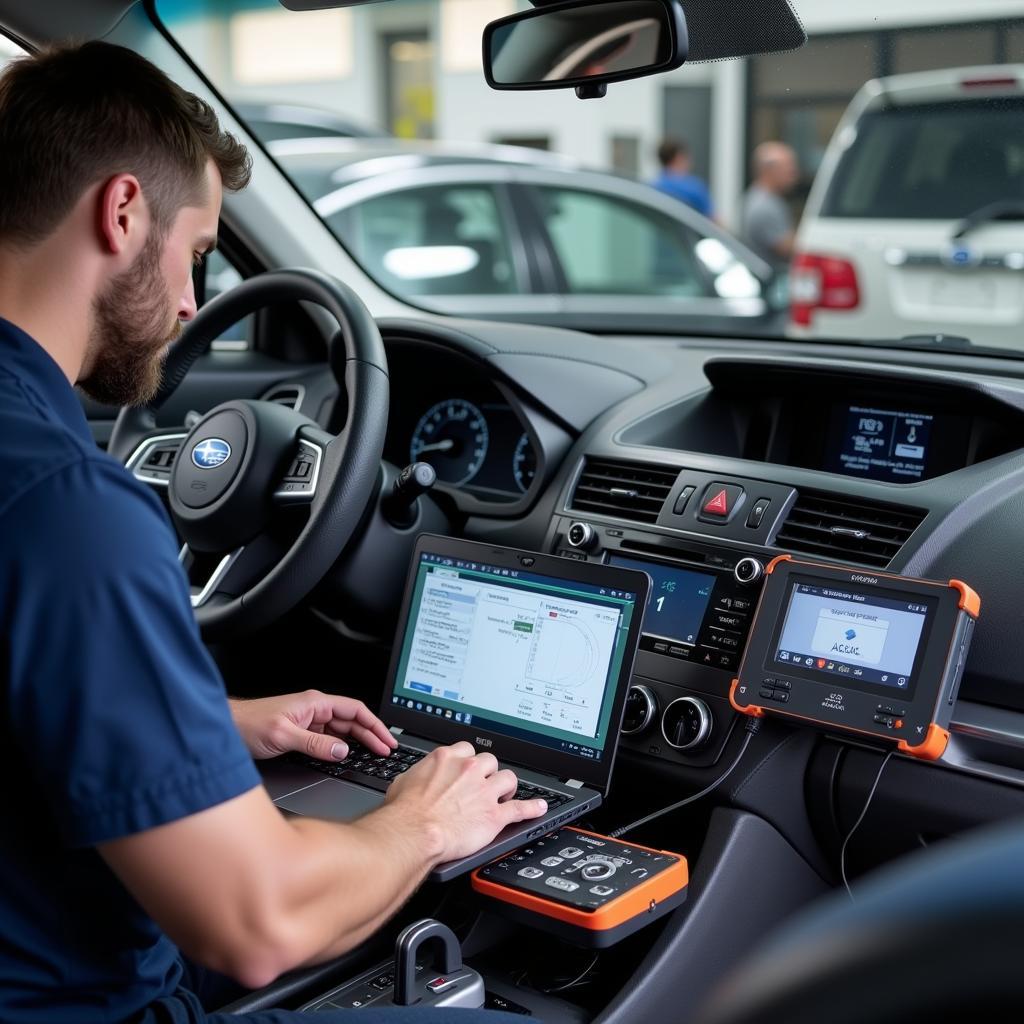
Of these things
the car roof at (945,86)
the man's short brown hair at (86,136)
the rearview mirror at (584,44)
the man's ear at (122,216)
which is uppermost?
the car roof at (945,86)

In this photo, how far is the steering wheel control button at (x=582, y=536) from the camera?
2.33 m

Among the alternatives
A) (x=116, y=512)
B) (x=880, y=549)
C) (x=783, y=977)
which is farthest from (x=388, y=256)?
(x=783, y=977)

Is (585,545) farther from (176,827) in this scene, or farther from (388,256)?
(388,256)

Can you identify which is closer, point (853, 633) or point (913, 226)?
point (853, 633)

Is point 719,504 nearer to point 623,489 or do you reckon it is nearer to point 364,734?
point 623,489

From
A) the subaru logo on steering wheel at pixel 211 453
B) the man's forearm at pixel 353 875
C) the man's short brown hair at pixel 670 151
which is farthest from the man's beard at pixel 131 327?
the man's short brown hair at pixel 670 151

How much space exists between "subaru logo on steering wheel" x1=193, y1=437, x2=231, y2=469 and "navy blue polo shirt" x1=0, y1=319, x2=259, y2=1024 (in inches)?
41.7

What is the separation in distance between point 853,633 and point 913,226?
388cm

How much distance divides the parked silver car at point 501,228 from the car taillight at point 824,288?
0.11 metres

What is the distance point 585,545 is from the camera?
234 cm

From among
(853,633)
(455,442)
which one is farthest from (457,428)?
(853,633)

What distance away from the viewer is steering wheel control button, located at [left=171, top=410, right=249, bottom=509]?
7.57ft

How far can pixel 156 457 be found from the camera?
2525 millimetres

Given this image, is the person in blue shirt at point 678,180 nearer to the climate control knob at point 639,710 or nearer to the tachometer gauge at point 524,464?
the tachometer gauge at point 524,464
